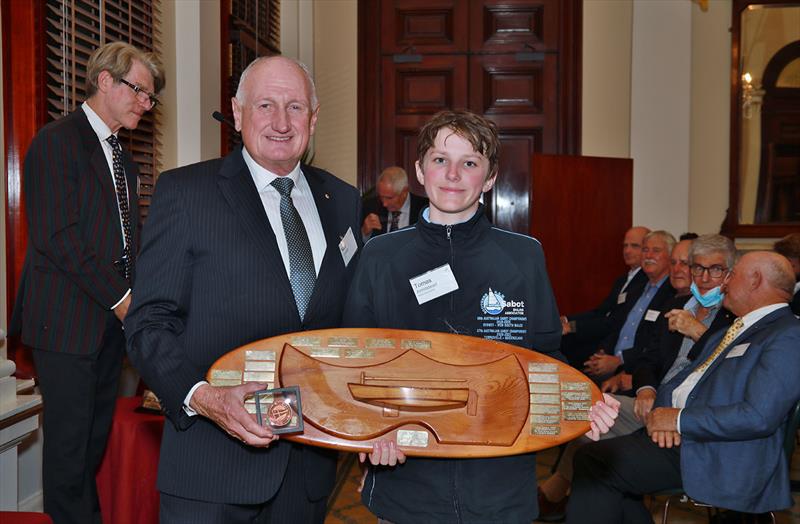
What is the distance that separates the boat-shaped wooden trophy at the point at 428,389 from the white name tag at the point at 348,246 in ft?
1.07

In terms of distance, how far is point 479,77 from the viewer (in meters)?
6.91

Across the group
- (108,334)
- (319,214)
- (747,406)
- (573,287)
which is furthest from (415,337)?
(573,287)

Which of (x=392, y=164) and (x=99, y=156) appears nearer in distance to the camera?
(x=99, y=156)

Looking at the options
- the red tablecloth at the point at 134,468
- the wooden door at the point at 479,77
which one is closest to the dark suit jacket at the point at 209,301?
the red tablecloth at the point at 134,468

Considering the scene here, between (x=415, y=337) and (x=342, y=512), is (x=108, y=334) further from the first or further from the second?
(x=415, y=337)

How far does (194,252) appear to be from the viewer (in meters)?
1.56

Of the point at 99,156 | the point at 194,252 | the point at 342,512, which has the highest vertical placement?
the point at 99,156

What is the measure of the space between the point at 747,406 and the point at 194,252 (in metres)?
1.82

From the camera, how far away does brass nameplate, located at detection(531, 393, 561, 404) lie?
149 cm

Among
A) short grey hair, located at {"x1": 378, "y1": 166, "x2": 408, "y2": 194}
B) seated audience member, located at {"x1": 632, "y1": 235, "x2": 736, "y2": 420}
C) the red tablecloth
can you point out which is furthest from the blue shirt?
the red tablecloth

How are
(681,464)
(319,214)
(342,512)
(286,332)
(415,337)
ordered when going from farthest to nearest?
(342,512) < (681,464) < (319,214) < (286,332) < (415,337)

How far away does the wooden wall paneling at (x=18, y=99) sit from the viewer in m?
2.96

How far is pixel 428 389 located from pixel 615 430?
7.33 ft

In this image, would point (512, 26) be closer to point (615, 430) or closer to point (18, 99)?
point (615, 430)
